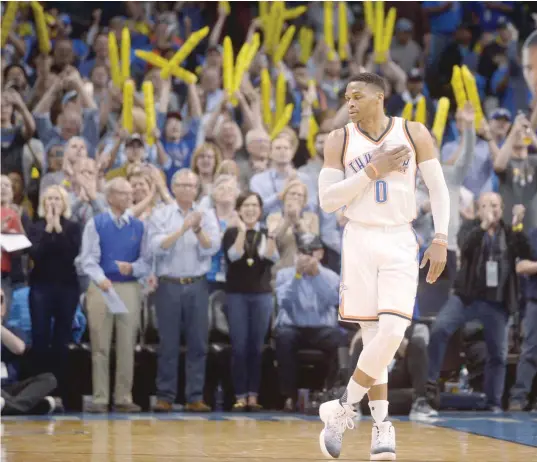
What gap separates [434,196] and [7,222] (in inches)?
198

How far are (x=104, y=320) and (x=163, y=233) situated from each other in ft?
3.20

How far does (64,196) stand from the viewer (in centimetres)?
1009

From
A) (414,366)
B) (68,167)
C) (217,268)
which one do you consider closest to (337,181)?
(414,366)

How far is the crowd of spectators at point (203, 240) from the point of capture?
32.5 ft

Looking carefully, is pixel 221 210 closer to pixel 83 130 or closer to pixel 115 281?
pixel 115 281

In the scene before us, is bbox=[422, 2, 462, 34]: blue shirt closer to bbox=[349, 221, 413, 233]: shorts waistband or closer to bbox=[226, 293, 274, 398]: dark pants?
bbox=[226, 293, 274, 398]: dark pants

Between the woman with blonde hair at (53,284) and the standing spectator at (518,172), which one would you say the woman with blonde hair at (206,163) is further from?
the standing spectator at (518,172)

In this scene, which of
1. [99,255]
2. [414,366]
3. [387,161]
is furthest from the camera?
[99,255]

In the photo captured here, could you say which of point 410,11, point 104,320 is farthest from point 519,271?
point 410,11

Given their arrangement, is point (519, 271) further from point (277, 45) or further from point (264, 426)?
point (277, 45)

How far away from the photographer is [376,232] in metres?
5.93

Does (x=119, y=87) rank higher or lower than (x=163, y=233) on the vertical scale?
higher

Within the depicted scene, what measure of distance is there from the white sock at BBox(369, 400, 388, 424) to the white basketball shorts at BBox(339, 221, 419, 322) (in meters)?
0.52

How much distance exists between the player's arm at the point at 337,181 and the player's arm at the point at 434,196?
39cm
